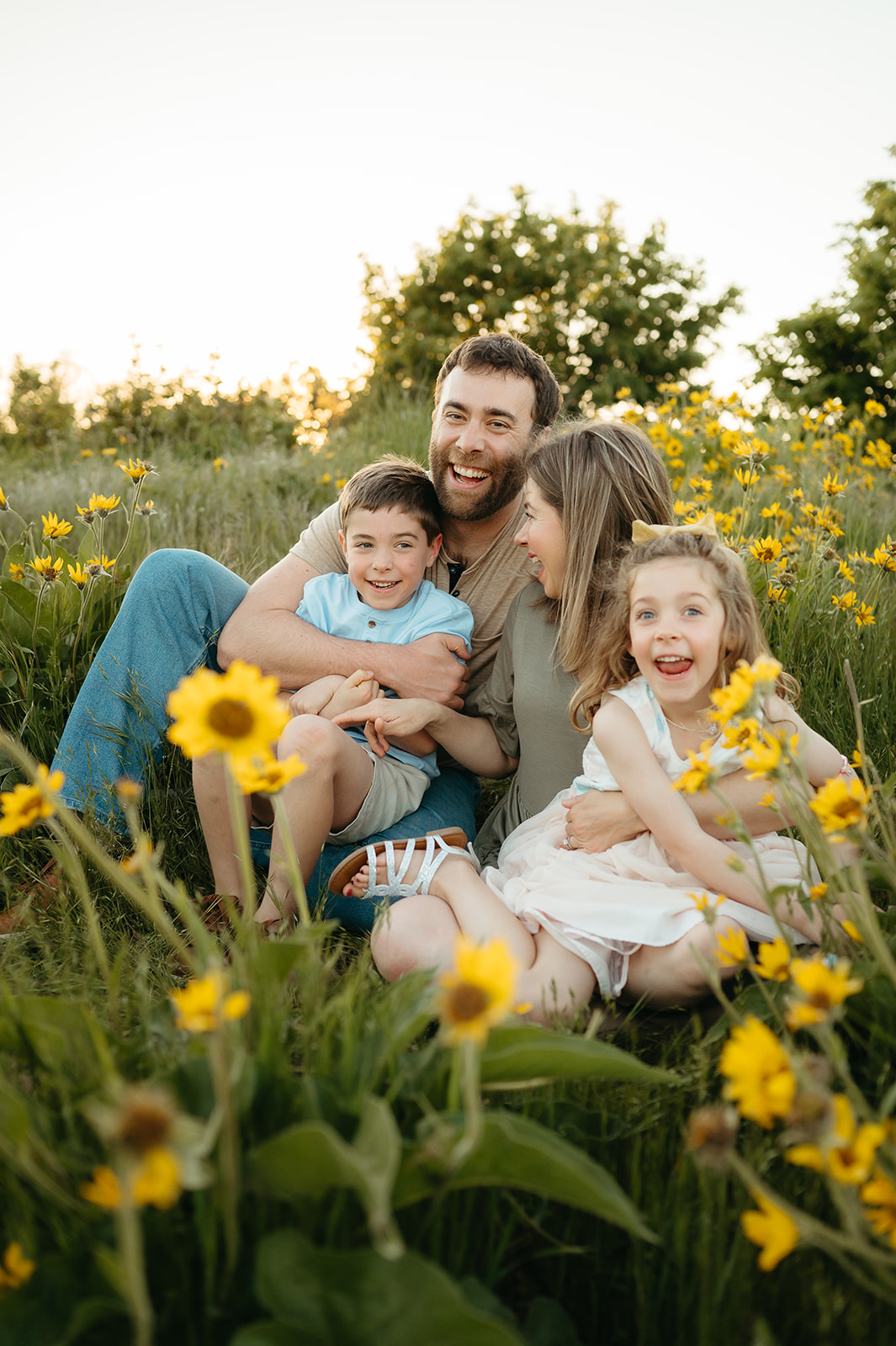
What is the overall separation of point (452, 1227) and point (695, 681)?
1.18 metres

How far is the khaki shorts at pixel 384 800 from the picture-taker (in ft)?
7.57

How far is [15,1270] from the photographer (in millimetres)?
838

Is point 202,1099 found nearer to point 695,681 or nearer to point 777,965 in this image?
point 777,965

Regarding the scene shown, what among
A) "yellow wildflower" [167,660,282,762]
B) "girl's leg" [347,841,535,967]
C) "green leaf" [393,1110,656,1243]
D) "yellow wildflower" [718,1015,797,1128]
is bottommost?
"girl's leg" [347,841,535,967]

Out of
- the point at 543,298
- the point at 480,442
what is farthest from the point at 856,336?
the point at 480,442

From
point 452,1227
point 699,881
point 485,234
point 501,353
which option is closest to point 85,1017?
point 452,1227

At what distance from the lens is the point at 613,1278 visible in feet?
3.66

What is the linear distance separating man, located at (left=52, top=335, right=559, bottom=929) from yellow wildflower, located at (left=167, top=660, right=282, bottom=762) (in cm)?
145

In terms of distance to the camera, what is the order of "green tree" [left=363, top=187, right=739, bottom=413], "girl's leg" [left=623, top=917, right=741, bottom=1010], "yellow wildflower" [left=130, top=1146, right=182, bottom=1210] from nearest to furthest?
"yellow wildflower" [left=130, top=1146, right=182, bottom=1210], "girl's leg" [left=623, top=917, right=741, bottom=1010], "green tree" [left=363, top=187, right=739, bottom=413]

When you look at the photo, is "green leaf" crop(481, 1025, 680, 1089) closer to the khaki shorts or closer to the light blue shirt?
the khaki shorts

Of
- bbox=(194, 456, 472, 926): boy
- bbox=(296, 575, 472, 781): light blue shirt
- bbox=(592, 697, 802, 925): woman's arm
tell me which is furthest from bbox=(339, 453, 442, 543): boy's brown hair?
bbox=(592, 697, 802, 925): woman's arm

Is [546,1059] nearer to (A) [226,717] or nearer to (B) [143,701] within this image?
(A) [226,717]

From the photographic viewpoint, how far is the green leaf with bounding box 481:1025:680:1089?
1012 millimetres

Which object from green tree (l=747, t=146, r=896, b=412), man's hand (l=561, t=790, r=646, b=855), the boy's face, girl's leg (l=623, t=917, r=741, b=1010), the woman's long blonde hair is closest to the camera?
girl's leg (l=623, t=917, r=741, b=1010)
